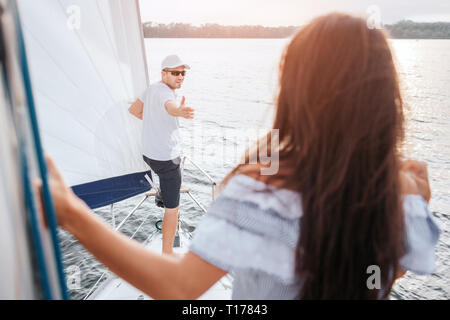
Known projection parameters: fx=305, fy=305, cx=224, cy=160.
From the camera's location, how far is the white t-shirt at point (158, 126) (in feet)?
7.07

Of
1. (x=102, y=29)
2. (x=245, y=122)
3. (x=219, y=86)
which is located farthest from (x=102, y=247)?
(x=219, y=86)

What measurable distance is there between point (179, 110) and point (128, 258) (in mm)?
1605

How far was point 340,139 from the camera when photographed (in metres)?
0.50

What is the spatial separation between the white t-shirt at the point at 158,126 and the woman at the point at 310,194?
171cm

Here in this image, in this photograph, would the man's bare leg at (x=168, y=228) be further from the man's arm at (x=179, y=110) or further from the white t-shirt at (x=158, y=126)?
the man's arm at (x=179, y=110)

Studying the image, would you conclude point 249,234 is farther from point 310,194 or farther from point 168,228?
point 168,228

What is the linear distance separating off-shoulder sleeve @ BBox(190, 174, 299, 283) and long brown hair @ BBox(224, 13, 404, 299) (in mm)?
29

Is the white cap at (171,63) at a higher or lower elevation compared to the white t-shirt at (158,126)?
higher

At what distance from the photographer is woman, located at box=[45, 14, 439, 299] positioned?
49 cm

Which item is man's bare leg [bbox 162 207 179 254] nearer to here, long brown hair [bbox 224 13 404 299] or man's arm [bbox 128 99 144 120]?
man's arm [bbox 128 99 144 120]

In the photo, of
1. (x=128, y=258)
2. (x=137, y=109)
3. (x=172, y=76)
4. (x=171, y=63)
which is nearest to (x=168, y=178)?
(x=137, y=109)

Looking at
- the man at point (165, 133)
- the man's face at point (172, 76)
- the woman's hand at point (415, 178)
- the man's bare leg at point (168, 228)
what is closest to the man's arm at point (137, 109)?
the man at point (165, 133)

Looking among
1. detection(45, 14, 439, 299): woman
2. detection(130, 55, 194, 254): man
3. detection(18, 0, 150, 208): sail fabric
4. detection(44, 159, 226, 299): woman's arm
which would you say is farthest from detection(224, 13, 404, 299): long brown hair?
detection(130, 55, 194, 254): man
